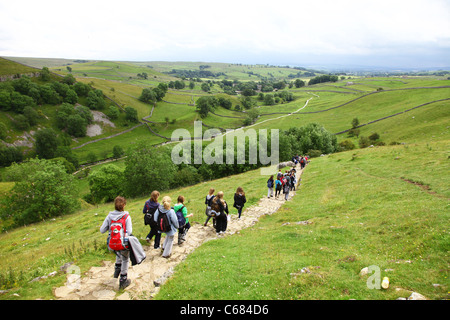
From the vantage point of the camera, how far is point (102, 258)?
459 inches

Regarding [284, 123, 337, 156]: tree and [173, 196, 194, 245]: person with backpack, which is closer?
[173, 196, 194, 245]: person with backpack

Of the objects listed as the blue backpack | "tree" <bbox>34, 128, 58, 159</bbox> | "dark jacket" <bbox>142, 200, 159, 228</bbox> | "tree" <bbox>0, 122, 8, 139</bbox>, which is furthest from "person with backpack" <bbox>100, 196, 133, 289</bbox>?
"tree" <bbox>0, 122, 8, 139</bbox>

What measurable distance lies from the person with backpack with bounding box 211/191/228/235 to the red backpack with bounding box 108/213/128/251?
660cm

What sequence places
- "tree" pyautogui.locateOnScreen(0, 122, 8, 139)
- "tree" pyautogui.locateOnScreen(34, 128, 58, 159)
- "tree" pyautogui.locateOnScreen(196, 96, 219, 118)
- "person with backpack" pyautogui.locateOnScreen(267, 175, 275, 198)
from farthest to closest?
"tree" pyautogui.locateOnScreen(196, 96, 219, 118)
"tree" pyautogui.locateOnScreen(34, 128, 58, 159)
"tree" pyautogui.locateOnScreen(0, 122, 8, 139)
"person with backpack" pyautogui.locateOnScreen(267, 175, 275, 198)

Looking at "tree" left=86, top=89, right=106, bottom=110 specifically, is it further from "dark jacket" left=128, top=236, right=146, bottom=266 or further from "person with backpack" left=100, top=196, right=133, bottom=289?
"dark jacket" left=128, top=236, right=146, bottom=266

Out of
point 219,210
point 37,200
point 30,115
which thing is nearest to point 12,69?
point 30,115

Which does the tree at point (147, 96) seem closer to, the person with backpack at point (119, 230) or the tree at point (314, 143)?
the tree at point (314, 143)

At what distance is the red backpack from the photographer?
852 centimetres

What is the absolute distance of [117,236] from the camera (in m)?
8.54

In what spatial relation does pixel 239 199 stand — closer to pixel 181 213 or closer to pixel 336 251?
pixel 181 213

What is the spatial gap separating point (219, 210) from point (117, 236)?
7.18 m

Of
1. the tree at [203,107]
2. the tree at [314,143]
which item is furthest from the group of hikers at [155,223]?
the tree at [203,107]

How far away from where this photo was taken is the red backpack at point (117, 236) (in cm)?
852

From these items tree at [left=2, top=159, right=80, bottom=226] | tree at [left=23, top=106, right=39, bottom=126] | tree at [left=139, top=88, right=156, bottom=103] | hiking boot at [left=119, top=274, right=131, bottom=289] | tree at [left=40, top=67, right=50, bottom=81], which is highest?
tree at [left=40, top=67, right=50, bottom=81]
